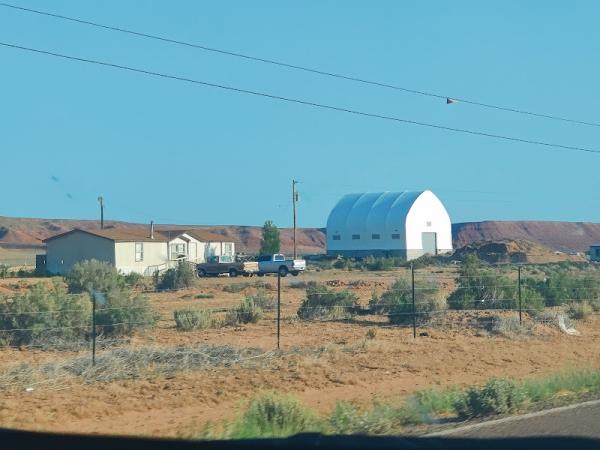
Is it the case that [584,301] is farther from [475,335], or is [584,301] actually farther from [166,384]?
[166,384]

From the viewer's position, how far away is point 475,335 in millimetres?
25219

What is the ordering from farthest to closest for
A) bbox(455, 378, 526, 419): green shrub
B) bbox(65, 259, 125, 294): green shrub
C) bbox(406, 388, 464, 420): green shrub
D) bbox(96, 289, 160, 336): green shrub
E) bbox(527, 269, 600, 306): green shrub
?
bbox(65, 259, 125, 294): green shrub < bbox(527, 269, 600, 306): green shrub < bbox(96, 289, 160, 336): green shrub < bbox(406, 388, 464, 420): green shrub < bbox(455, 378, 526, 419): green shrub

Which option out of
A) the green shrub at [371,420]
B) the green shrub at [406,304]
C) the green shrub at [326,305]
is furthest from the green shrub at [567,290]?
the green shrub at [371,420]

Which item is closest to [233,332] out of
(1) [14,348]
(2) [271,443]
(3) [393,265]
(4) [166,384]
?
(1) [14,348]

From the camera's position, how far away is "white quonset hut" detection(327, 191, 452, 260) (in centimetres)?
10038

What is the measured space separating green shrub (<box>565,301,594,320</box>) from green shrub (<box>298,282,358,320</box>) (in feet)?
23.2

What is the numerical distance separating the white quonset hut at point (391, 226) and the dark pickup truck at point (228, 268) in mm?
33845

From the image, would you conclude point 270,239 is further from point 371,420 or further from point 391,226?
point 371,420

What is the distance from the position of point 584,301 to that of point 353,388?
16938 mm

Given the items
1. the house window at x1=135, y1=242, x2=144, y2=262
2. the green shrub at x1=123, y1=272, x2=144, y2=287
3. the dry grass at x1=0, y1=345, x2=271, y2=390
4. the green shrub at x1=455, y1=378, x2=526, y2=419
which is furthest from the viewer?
the house window at x1=135, y1=242, x2=144, y2=262

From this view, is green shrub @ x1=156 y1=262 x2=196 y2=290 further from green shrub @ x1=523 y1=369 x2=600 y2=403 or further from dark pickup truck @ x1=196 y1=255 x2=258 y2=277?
green shrub @ x1=523 y1=369 x2=600 y2=403

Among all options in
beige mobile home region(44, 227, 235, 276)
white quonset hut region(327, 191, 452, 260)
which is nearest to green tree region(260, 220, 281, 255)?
white quonset hut region(327, 191, 452, 260)

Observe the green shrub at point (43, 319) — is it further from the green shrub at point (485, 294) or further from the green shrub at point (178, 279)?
the green shrub at point (178, 279)

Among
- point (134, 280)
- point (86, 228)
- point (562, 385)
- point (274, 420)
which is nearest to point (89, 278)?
point (134, 280)
